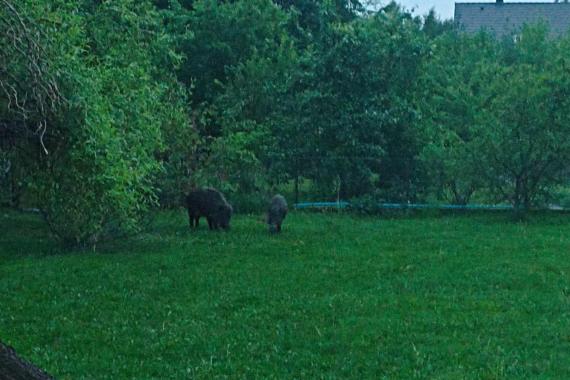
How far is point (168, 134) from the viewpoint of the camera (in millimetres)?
19219

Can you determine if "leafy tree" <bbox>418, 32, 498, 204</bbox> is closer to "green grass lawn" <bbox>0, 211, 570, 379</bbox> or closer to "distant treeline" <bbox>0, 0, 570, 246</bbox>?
"distant treeline" <bbox>0, 0, 570, 246</bbox>

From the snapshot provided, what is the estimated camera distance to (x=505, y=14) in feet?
178

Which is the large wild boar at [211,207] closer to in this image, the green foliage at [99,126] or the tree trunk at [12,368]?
the green foliage at [99,126]

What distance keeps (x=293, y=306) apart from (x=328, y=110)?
47.1ft

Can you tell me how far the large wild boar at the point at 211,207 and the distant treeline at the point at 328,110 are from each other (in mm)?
401

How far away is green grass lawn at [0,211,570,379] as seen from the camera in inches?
367

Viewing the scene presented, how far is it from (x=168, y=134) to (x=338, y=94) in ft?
25.2

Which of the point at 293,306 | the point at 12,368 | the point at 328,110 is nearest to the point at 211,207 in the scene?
the point at 328,110

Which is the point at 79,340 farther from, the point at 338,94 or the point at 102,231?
the point at 338,94

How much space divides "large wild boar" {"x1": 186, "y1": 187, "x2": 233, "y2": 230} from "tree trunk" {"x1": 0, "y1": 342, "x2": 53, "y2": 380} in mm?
15164

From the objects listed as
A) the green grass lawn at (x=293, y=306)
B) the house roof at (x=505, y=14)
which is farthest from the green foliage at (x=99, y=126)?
the house roof at (x=505, y=14)

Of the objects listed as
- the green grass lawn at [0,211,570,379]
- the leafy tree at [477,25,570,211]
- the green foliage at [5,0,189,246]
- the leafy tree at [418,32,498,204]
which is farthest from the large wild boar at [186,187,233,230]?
the leafy tree at [477,25,570,211]

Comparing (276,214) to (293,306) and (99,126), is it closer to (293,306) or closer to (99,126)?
(99,126)

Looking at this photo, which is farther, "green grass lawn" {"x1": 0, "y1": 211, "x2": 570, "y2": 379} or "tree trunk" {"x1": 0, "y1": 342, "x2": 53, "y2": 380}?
"green grass lawn" {"x1": 0, "y1": 211, "x2": 570, "y2": 379}
